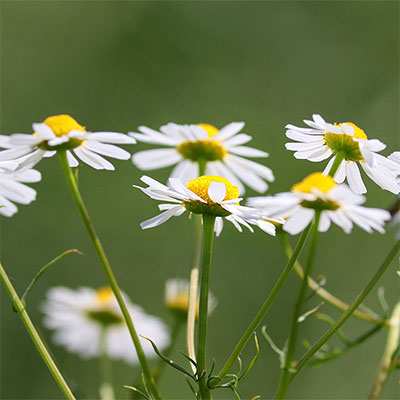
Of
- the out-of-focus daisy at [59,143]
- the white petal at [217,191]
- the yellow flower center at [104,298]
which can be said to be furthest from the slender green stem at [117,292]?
the yellow flower center at [104,298]

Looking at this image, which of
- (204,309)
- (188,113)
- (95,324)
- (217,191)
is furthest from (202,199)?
(188,113)

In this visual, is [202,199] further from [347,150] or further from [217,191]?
[347,150]

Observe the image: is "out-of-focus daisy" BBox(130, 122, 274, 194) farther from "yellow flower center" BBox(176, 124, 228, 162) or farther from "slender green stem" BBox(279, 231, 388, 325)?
"slender green stem" BBox(279, 231, 388, 325)

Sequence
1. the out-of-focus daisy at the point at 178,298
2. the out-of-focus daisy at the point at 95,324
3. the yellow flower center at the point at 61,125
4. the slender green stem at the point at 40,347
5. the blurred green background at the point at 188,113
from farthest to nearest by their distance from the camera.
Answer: the blurred green background at the point at 188,113, the out-of-focus daisy at the point at 95,324, the out-of-focus daisy at the point at 178,298, the yellow flower center at the point at 61,125, the slender green stem at the point at 40,347

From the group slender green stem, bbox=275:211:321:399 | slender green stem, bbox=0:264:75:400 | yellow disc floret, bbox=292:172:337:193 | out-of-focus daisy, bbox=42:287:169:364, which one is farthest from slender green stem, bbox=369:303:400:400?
out-of-focus daisy, bbox=42:287:169:364

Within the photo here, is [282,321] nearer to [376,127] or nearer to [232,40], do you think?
[376,127]

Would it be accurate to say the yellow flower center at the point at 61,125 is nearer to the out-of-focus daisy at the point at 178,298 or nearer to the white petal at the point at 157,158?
the white petal at the point at 157,158

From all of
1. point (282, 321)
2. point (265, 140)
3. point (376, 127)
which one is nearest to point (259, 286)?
point (282, 321)
